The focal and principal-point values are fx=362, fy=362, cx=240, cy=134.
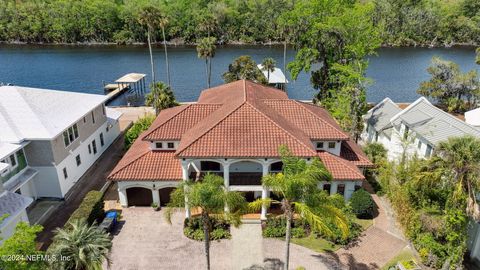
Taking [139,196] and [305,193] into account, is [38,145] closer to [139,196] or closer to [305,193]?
[139,196]

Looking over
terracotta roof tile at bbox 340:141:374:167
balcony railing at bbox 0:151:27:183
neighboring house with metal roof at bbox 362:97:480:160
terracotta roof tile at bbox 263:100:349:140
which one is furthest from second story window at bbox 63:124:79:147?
neighboring house with metal roof at bbox 362:97:480:160

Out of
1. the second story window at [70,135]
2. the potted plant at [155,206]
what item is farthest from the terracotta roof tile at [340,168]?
the second story window at [70,135]

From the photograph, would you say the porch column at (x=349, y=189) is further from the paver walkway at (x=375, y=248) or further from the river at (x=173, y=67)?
the river at (x=173, y=67)

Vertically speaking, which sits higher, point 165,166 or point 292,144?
point 292,144

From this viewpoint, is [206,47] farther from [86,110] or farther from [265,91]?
[86,110]

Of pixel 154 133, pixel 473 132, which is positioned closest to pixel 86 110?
pixel 154 133

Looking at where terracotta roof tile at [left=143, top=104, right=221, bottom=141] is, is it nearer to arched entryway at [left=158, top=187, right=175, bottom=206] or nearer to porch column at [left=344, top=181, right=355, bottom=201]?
arched entryway at [left=158, top=187, right=175, bottom=206]
